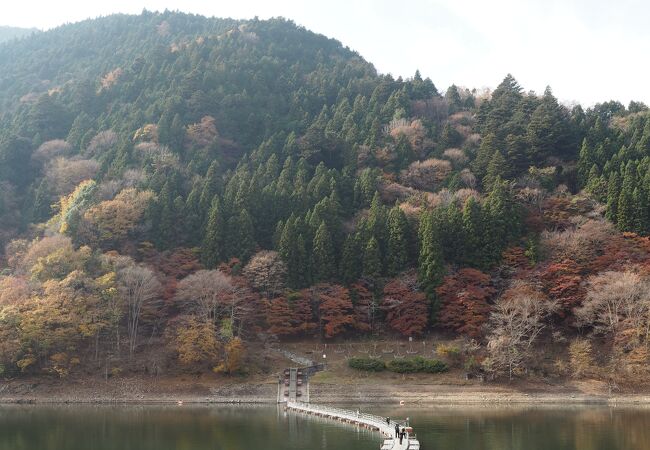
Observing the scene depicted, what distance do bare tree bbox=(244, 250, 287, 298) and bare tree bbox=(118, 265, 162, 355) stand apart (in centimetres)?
873

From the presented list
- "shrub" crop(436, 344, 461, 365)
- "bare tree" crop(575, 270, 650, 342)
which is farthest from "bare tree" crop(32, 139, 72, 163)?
"bare tree" crop(575, 270, 650, 342)

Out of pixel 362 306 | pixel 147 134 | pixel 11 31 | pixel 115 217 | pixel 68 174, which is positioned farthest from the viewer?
pixel 11 31

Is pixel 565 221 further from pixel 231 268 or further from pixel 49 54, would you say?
pixel 49 54

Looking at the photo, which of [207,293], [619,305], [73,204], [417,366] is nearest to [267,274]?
[207,293]

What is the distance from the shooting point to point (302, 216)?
67.3 meters

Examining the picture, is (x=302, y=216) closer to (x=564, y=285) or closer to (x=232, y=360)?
(x=232, y=360)

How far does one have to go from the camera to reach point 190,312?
54.0 meters

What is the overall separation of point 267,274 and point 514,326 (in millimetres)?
22321

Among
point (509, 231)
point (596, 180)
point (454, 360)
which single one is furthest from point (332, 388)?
point (596, 180)

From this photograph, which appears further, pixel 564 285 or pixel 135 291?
pixel 135 291

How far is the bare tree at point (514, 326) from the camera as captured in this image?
47719 mm

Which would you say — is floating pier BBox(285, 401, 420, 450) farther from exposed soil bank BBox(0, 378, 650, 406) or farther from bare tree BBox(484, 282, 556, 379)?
bare tree BBox(484, 282, 556, 379)

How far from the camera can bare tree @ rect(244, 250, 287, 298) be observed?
2291 inches

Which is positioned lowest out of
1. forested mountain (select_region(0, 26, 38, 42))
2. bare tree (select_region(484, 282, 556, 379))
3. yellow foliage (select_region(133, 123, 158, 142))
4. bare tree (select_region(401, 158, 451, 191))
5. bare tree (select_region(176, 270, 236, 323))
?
bare tree (select_region(484, 282, 556, 379))
